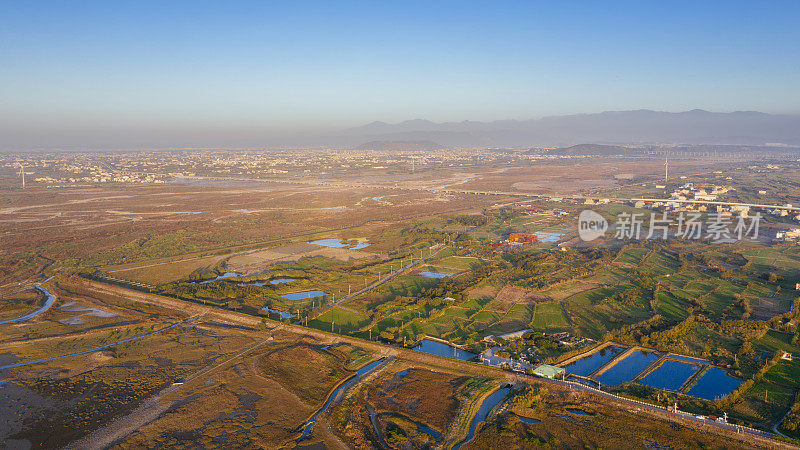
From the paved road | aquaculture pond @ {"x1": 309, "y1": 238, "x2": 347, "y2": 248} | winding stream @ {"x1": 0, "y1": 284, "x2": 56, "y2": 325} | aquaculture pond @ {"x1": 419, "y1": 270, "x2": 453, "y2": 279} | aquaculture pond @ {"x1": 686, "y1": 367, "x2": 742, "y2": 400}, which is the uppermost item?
aquaculture pond @ {"x1": 309, "y1": 238, "x2": 347, "y2": 248}

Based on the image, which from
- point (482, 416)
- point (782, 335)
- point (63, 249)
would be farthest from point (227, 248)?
point (782, 335)

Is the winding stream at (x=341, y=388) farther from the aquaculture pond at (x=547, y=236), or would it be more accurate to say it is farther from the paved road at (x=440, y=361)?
the aquaculture pond at (x=547, y=236)

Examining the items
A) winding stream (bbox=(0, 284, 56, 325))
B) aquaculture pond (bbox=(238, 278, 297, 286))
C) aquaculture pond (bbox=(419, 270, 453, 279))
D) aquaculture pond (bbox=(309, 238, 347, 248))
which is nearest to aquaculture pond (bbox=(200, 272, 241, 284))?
aquaculture pond (bbox=(238, 278, 297, 286))

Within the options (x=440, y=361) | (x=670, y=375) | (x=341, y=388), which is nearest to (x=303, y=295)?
(x=341, y=388)

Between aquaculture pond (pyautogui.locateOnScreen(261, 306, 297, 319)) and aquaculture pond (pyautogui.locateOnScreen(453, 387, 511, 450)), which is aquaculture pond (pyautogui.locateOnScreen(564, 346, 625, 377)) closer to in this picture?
aquaculture pond (pyautogui.locateOnScreen(453, 387, 511, 450))

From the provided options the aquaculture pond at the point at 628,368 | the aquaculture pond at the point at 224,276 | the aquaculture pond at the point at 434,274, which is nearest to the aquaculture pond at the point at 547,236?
the aquaculture pond at the point at 434,274

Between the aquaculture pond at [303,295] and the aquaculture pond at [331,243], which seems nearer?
the aquaculture pond at [303,295]

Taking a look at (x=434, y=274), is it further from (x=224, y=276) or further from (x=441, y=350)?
(x=224, y=276)

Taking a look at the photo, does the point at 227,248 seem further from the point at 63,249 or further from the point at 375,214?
the point at 375,214
